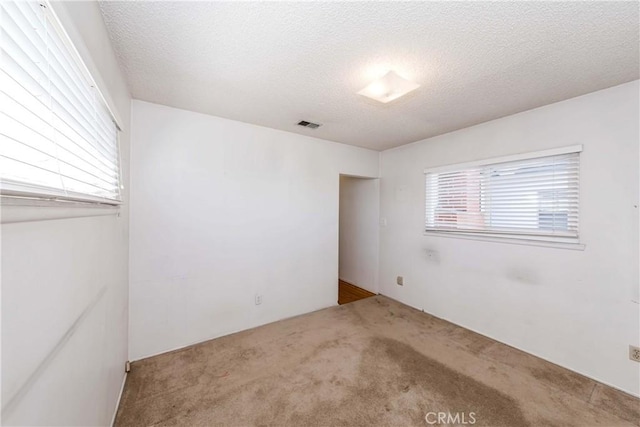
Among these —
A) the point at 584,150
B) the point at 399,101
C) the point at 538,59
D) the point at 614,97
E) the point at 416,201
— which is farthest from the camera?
the point at 416,201

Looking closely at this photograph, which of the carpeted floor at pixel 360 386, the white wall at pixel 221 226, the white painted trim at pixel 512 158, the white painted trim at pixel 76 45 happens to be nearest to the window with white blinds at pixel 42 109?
the white painted trim at pixel 76 45

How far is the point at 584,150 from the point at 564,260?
977 mm

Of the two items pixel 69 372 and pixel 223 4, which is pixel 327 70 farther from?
pixel 69 372

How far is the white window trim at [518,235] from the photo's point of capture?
2.19 meters

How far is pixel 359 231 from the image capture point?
454 centimetres

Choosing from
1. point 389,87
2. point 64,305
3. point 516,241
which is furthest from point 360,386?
point 389,87

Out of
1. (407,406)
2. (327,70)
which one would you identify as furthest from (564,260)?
(327,70)

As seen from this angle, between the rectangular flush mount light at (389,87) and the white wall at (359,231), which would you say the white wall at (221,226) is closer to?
the white wall at (359,231)

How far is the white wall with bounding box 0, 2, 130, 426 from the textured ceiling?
1.16ft

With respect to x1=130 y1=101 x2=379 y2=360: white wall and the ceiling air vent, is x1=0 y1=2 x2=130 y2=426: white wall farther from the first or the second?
the ceiling air vent

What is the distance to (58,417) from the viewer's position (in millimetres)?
854

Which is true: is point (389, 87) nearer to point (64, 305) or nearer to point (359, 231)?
point (64, 305)

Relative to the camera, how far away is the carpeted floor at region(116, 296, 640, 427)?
1651 millimetres

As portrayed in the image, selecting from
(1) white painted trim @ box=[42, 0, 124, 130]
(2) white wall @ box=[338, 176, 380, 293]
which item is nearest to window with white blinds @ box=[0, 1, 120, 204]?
(1) white painted trim @ box=[42, 0, 124, 130]
